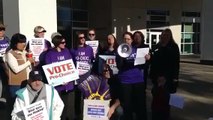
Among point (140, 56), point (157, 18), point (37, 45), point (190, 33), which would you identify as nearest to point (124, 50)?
point (140, 56)

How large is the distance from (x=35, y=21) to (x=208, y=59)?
1727cm

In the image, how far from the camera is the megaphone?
23.0 feet

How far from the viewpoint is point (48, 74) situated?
6.78 meters

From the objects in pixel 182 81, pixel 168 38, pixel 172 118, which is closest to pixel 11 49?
pixel 168 38

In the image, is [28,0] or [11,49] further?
[28,0]

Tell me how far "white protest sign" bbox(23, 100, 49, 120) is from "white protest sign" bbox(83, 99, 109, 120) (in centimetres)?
119

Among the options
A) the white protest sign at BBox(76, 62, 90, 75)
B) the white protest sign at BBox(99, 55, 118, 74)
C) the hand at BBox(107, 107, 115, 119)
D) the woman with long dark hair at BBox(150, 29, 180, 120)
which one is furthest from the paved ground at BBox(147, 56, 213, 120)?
the hand at BBox(107, 107, 115, 119)

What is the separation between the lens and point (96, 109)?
637 centimetres

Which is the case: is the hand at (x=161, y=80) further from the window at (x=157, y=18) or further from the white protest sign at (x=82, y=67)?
the window at (x=157, y=18)

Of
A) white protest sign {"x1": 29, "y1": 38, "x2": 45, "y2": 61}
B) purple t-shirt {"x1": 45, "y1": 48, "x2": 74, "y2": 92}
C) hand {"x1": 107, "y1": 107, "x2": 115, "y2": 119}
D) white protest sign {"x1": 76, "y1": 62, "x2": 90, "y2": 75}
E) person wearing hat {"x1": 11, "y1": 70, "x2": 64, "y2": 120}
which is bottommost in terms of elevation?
hand {"x1": 107, "y1": 107, "x2": 115, "y2": 119}

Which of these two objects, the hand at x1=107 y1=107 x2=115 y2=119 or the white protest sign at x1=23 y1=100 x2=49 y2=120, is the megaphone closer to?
the hand at x1=107 y1=107 x2=115 y2=119

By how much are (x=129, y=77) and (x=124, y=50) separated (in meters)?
Result: 0.51

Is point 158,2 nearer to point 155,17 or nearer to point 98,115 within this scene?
point 155,17

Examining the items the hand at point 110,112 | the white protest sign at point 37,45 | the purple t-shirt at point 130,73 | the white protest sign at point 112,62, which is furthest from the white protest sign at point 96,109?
→ the white protest sign at point 37,45
